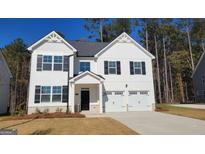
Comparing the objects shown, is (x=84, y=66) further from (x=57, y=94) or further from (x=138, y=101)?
(x=138, y=101)

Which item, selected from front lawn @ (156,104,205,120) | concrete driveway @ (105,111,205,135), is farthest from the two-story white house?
concrete driveway @ (105,111,205,135)

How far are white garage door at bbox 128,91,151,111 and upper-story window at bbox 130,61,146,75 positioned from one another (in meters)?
2.18

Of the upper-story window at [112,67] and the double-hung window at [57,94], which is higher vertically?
the upper-story window at [112,67]

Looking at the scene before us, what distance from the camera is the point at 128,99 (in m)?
18.6

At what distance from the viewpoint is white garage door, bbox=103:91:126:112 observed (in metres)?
18.2

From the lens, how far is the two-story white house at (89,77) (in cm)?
1656

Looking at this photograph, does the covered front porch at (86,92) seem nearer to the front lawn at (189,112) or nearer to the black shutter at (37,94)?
the black shutter at (37,94)

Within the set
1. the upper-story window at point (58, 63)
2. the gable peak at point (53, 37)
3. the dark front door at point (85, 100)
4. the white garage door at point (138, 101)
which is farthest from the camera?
the white garage door at point (138, 101)

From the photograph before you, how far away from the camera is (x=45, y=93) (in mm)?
16453

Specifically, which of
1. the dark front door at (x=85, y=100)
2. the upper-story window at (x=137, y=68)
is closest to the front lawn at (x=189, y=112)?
the upper-story window at (x=137, y=68)

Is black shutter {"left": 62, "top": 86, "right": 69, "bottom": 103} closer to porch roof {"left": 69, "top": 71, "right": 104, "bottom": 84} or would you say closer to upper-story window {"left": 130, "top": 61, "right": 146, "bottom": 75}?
porch roof {"left": 69, "top": 71, "right": 104, "bottom": 84}

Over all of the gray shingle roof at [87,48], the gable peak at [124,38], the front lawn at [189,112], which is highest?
the gable peak at [124,38]

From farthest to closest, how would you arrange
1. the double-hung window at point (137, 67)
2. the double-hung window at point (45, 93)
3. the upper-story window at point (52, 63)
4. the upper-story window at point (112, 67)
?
the double-hung window at point (137, 67)
the upper-story window at point (112, 67)
the upper-story window at point (52, 63)
the double-hung window at point (45, 93)

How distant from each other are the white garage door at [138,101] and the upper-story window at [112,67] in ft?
9.15
